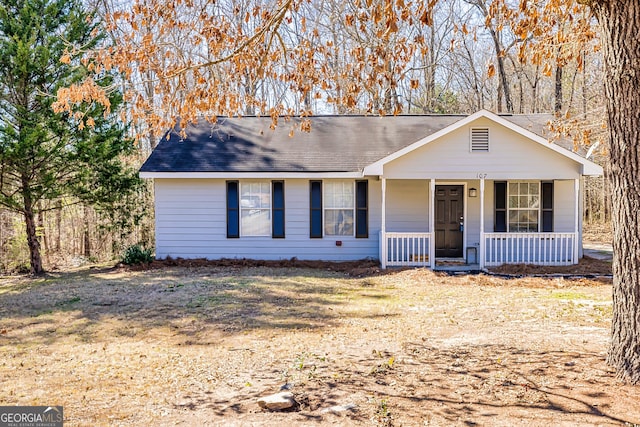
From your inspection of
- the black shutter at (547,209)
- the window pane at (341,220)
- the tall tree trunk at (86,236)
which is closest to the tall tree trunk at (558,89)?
the black shutter at (547,209)

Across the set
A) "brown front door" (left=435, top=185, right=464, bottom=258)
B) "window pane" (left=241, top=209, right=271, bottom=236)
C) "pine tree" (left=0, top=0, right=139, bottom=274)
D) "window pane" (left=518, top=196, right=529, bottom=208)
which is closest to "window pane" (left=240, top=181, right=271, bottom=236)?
"window pane" (left=241, top=209, right=271, bottom=236)

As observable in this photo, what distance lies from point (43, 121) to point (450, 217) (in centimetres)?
1105

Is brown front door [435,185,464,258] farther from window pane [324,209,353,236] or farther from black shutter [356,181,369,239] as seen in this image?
window pane [324,209,353,236]

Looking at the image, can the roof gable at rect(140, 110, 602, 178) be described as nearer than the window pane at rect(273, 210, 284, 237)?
Yes

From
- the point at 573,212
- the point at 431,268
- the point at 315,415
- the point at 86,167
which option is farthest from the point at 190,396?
the point at 573,212

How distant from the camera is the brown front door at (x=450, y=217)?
14.0 metres

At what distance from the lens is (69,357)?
6.16m

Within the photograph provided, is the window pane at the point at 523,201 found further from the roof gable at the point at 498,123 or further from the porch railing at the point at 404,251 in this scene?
the porch railing at the point at 404,251

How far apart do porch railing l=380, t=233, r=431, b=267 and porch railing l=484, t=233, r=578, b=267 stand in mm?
1547

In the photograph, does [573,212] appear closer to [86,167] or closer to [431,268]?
[431,268]

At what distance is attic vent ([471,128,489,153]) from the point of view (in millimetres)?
12664

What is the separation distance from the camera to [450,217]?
551 inches

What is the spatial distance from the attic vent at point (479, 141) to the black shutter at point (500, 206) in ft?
4.84

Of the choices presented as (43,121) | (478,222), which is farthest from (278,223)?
(43,121)
